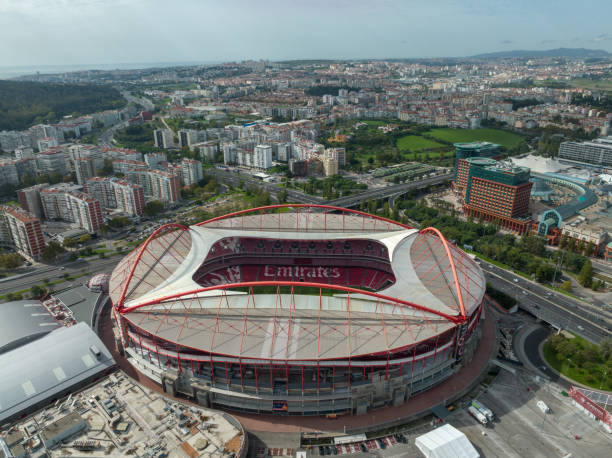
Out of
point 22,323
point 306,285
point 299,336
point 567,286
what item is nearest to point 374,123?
point 567,286

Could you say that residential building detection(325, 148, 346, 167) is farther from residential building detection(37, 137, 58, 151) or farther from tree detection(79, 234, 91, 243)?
residential building detection(37, 137, 58, 151)

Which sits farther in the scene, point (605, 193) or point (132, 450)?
point (605, 193)

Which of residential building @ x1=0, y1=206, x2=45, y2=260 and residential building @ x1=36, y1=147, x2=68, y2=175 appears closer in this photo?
residential building @ x1=0, y1=206, x2=45, y2=260

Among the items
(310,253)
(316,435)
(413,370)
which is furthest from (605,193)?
(316,435)

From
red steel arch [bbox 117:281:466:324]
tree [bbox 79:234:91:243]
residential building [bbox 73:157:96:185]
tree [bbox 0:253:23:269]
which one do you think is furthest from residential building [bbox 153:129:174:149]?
red steel arch [bbox 117:281:466:324]

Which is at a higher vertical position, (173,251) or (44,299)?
(173,251)

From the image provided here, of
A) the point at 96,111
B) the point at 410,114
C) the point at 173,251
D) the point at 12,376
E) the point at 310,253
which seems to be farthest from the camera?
the point at 96,111

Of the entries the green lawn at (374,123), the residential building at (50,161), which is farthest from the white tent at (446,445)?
the green lawn at (374,123)

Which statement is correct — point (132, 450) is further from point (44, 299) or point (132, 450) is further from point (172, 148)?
point (172, 148)
